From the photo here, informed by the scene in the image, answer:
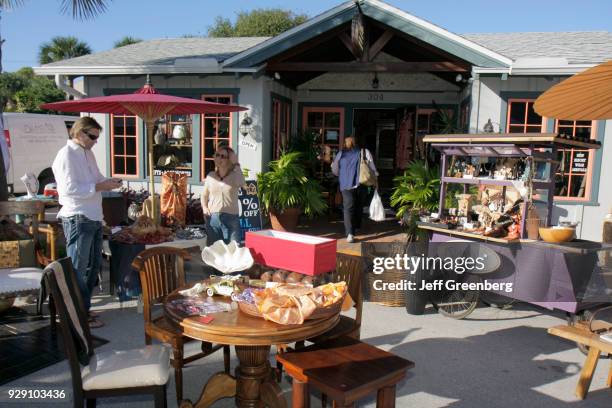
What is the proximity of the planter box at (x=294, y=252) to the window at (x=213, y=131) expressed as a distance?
5780 millimetres

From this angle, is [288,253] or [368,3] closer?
[288,253]

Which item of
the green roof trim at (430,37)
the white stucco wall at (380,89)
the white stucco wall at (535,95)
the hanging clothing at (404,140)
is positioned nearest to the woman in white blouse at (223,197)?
the green roof trim at (430,37)

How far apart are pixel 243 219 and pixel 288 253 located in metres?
4.53

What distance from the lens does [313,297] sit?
2.76 meters

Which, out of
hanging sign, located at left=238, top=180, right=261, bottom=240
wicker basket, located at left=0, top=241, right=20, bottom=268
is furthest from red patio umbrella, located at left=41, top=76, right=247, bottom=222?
hanging sign, located at left=238, top=180, right=261, bottom=240

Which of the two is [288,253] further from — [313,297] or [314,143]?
[314,143]

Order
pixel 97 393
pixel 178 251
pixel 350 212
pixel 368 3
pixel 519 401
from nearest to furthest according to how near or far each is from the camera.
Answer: pixel 97 393 → pixel 519 401 → pixel 178 251 → pixel 368 3 → pixel 350 212

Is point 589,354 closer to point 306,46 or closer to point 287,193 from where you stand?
point 287,193

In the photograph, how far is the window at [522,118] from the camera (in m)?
8.16

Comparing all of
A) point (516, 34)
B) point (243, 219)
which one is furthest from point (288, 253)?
point (516, 34)

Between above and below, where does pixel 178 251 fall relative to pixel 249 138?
below

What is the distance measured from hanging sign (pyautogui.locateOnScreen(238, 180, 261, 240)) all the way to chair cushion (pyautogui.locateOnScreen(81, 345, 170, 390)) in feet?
16.5

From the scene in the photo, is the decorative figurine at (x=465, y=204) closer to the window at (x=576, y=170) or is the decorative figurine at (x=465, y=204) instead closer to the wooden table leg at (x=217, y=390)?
the window at (x=576, y=170)

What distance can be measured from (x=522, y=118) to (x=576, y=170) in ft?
4.11
